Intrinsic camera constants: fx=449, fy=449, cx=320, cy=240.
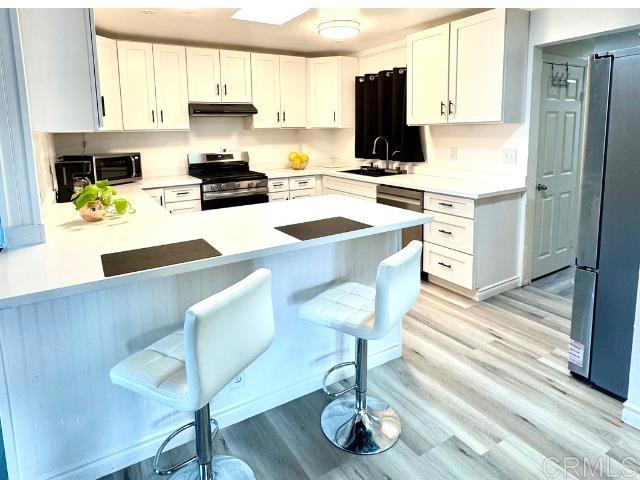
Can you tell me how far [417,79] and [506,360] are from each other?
2.62 metres

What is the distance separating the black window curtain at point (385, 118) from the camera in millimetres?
4480

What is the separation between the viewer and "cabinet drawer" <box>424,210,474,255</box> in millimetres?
3537

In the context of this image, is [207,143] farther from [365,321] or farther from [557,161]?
[365,321]

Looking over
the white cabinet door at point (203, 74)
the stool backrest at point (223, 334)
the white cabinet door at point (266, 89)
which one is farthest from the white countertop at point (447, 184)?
the stool backrest at point (223, 334)

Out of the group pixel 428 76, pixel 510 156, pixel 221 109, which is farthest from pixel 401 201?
pixel 221 109

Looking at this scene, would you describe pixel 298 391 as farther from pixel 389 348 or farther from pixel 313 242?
pixel 313 242

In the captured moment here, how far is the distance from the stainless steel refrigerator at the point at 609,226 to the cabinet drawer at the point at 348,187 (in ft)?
7.47

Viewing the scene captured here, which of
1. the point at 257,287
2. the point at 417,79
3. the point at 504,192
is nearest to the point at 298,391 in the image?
the point at 257,287

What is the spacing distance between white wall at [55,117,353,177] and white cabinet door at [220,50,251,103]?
41 centimetres

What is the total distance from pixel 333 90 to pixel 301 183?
1128 mm

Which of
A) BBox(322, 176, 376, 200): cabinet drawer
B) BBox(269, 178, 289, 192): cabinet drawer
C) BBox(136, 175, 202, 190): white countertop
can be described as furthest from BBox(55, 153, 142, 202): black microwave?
BBox(322, 176, 376, 200): cabinet drawer

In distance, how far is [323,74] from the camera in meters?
5.19

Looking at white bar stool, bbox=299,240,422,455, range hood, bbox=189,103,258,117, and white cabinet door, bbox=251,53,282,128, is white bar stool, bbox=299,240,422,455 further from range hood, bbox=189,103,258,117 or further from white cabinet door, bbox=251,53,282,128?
white cabinet door, bbox=251,53,282,128

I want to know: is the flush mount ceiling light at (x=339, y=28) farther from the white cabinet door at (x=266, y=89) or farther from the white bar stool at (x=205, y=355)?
the white bar stool at (x=205, y=355)
